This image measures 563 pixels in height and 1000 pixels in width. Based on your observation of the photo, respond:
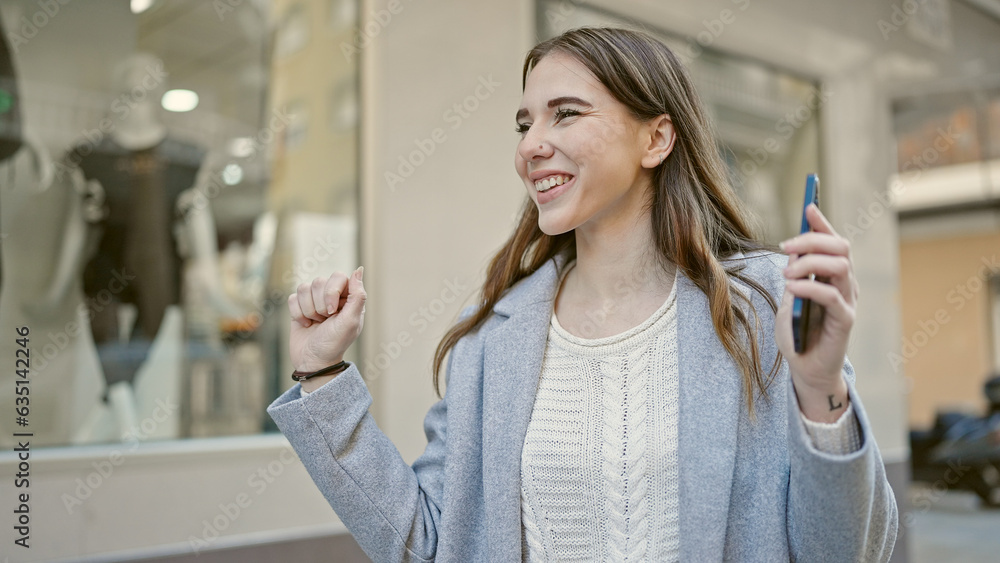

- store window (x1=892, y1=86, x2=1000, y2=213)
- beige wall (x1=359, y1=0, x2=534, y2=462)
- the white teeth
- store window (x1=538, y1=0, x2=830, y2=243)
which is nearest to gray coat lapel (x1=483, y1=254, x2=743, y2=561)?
the white teeth

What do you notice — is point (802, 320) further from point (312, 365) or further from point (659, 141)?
point (312, 365)

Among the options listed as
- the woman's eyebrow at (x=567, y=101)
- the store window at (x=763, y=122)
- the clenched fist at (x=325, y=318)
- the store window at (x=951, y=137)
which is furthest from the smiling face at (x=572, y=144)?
the store window at (x=951, y=137)

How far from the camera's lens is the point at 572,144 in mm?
1437

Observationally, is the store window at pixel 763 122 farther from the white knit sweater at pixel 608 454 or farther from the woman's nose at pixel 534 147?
the white knit sweater at pixel 608 454

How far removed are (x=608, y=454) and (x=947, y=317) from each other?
15.0 metres

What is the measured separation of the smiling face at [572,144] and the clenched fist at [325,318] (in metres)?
0.37

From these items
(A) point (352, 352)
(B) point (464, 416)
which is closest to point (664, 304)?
(B) point (464, 416)

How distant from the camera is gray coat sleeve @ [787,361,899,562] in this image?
1.09 meters

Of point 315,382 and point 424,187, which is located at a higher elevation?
point 424,187

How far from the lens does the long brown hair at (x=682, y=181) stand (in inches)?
54.7

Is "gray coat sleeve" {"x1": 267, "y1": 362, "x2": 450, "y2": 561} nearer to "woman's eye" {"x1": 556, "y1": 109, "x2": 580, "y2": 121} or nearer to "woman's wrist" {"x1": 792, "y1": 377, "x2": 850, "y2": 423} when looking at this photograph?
"woman's eye" {"x1": 556, "y1": 109, "x2": 580, "y2": 121}

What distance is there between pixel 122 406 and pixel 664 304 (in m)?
2.69

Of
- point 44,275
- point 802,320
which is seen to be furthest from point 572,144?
point 44,275

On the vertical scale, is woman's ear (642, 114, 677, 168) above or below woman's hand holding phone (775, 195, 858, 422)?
above
